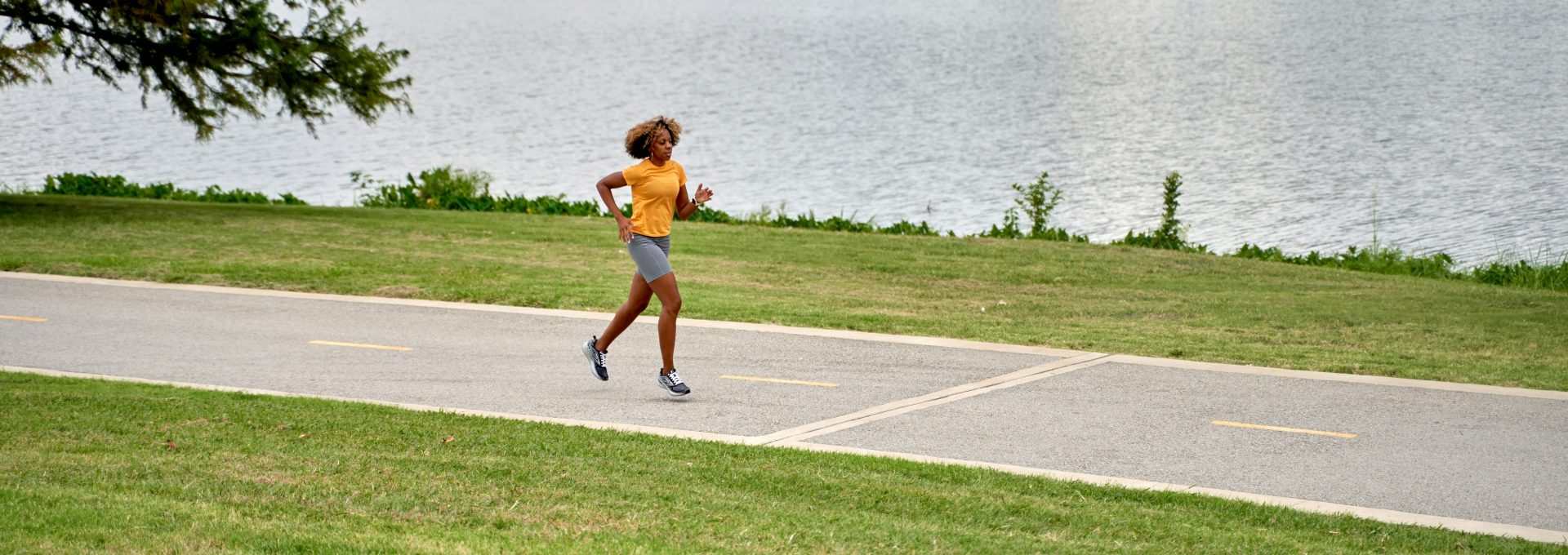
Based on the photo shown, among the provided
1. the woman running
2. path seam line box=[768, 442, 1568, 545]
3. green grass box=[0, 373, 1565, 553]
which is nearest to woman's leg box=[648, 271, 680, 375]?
the woman running

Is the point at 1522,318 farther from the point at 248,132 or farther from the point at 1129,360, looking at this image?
the point at 248,132

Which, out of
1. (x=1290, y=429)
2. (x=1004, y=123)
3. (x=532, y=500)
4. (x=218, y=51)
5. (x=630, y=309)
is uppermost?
(x=1004, y=123)

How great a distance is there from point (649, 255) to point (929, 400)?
1916 mm

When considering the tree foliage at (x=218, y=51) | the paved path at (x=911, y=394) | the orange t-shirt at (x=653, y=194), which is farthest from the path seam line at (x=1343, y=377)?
the tree foliage at (x=218, y=51)

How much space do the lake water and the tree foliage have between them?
973 cm

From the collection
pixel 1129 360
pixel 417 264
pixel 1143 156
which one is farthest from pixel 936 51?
pixel 1129 360

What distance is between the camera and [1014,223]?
71.6ft

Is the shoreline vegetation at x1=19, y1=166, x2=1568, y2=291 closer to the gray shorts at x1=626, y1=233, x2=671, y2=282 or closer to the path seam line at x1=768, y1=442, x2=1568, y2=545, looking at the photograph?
the gray shorts at x1=626, y1=233, x2=671, y2=282

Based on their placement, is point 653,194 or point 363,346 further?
point 363,346

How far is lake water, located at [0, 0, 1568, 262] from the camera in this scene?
29078mm

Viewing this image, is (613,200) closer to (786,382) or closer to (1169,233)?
(786,382)

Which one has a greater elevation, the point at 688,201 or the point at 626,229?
the point at 688,201

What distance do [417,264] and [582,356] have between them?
5492mm

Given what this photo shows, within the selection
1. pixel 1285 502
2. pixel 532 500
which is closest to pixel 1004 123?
pixel 1285 502
